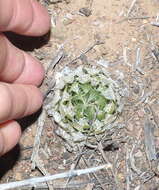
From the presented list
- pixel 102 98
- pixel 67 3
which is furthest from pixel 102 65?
pixel 67 3

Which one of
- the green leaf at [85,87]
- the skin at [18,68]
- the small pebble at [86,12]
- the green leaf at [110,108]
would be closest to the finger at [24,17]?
the skin at [18,68]

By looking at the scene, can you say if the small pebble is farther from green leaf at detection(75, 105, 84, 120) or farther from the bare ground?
green leaf at detection(75, 105, 84, 120)

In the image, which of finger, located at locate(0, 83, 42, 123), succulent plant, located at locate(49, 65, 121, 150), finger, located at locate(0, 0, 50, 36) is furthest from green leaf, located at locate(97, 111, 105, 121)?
finger, located at locate(0, 0, 50, 36)

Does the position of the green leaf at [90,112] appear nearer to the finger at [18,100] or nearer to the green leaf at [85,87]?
the green leaf at [85,87]

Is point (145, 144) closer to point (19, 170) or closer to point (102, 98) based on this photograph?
point (102, 98)

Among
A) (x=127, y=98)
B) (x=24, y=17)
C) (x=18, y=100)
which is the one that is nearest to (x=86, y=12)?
(x=24, y=17)

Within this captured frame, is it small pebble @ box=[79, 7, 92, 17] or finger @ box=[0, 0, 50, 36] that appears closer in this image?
finger @ box=[0, 0, 50, 36]

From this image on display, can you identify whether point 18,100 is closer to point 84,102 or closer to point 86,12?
point 84,102
